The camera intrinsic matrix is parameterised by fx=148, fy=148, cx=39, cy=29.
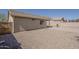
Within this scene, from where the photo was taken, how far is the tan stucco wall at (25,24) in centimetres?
321

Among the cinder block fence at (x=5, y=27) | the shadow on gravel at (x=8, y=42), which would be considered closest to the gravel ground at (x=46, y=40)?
the shadow on gravel at (x=8, y=42)

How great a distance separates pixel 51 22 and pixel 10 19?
92 cm

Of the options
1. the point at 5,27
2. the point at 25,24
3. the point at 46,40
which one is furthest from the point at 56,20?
the point at 5,27

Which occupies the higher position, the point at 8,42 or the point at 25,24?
the point at 25,24

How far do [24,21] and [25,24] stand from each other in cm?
7

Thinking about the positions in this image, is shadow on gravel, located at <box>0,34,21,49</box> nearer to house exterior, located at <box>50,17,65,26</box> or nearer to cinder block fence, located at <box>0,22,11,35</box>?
cinder block fence, located at <box>0,22,11,35</box>

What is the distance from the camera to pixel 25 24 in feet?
10.7

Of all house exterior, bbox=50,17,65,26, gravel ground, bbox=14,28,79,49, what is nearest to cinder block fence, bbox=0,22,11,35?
gravel ground, bbox=14,28,79,49

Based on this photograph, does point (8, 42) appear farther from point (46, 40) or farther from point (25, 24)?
point (46, 40)

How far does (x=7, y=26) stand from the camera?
3.23m
